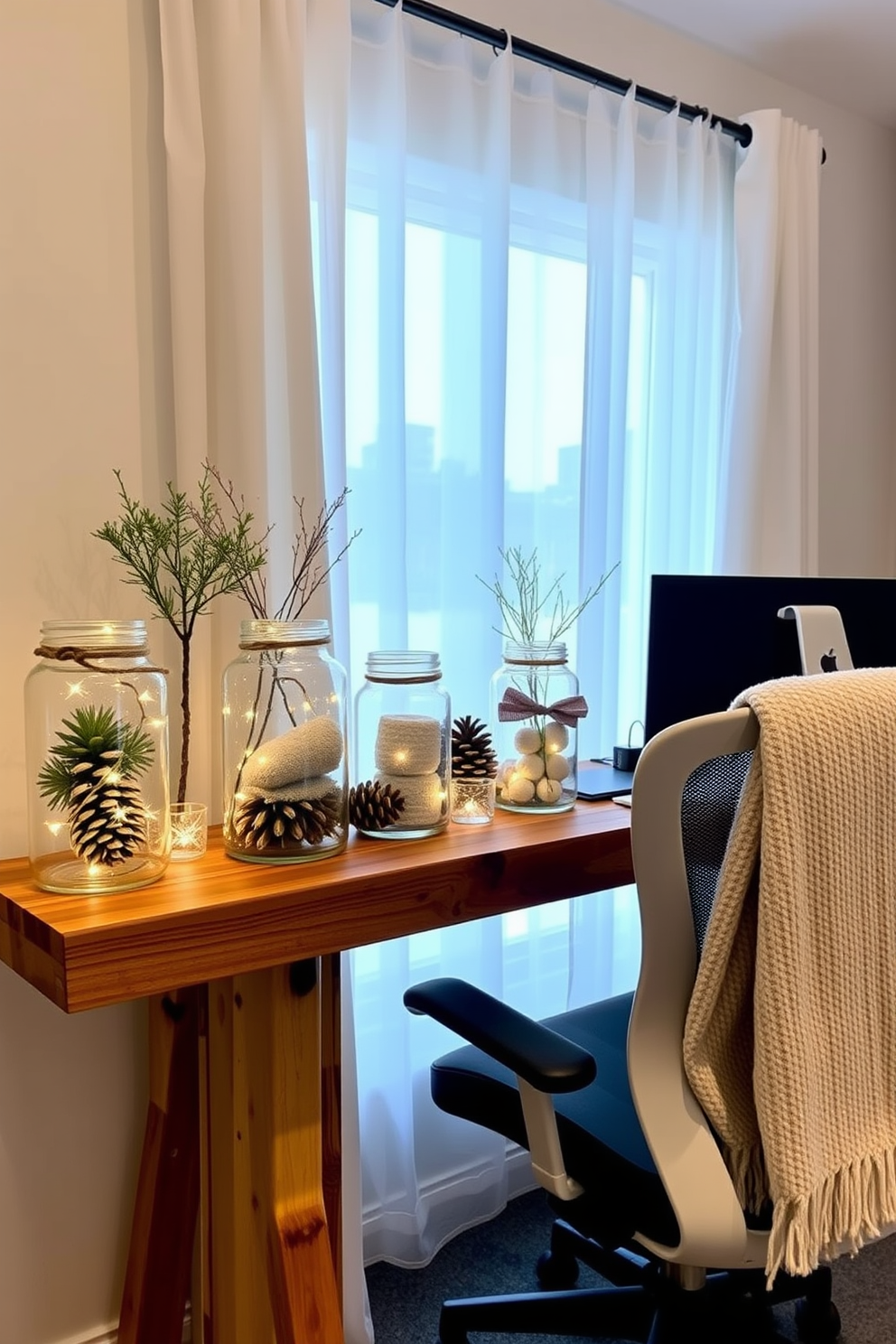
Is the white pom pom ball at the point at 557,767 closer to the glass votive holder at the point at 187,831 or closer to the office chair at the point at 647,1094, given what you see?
the office chair at the point at 647,1094

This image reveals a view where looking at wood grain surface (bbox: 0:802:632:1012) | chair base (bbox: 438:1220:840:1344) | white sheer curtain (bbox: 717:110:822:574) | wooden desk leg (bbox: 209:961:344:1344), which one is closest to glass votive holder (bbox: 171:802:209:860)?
A: wood grain surface (bbox: 0:802:632:1012)

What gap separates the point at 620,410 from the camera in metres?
2.00

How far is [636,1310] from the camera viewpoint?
1445 mm

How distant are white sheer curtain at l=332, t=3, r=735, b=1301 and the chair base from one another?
0.31 m

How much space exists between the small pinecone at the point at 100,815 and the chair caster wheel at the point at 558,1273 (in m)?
1.11

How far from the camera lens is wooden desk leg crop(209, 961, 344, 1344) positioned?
117 centimetres

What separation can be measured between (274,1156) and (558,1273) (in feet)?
2.59

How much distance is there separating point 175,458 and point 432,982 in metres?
0.80

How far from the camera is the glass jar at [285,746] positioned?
122cm

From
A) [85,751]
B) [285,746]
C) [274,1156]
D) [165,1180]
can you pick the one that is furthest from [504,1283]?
[85,751]

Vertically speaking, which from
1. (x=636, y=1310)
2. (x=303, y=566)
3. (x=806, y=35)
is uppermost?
(x=806, y=35)

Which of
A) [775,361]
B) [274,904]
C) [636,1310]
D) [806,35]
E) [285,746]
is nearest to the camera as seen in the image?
[274,904]

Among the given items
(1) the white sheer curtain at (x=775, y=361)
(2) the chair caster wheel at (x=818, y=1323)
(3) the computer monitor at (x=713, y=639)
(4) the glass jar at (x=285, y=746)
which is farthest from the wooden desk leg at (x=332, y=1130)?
(1) the white sheer curtain at (x=775, y=361)

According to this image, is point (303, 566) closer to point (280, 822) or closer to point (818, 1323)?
point (280, 822)
